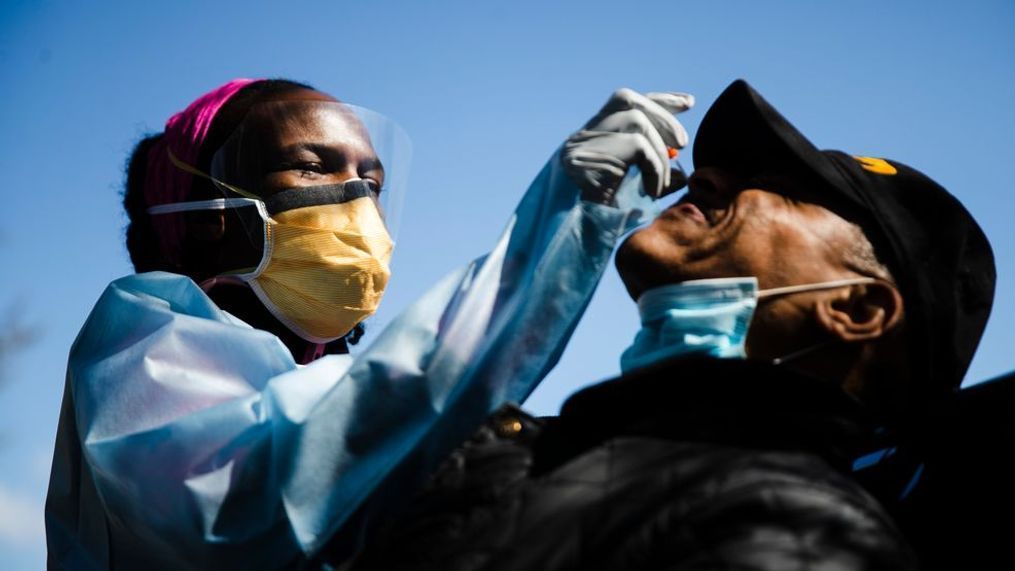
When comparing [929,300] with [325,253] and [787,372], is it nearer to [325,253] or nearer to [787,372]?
[787,372]

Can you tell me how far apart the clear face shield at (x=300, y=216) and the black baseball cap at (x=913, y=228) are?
1.57m

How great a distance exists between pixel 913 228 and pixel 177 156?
262 centimetres

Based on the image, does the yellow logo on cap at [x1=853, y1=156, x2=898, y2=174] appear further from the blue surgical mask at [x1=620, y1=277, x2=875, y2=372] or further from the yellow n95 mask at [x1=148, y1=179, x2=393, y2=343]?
the yellow n95 mask at [x1=148, y1=179, x2=393, y2=343]

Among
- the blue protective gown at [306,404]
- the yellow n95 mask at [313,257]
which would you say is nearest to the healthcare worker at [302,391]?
the blue protective gown at [306,404]

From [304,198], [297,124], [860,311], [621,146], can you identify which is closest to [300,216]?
[304,198]

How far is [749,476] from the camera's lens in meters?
2.19

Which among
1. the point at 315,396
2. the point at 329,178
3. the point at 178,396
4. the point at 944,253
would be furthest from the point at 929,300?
the point at 329,178

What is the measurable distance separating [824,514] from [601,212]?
1146 mm

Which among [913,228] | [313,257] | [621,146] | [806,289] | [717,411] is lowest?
[313,257]

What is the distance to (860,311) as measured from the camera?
9.78ft

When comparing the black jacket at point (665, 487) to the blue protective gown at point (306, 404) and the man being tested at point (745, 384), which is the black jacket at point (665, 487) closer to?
the man being tested at point (745, 384)

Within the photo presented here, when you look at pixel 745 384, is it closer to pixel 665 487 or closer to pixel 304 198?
pixel 665 487

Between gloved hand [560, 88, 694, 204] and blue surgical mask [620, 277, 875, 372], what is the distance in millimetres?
304

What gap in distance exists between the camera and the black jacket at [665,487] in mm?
2082
